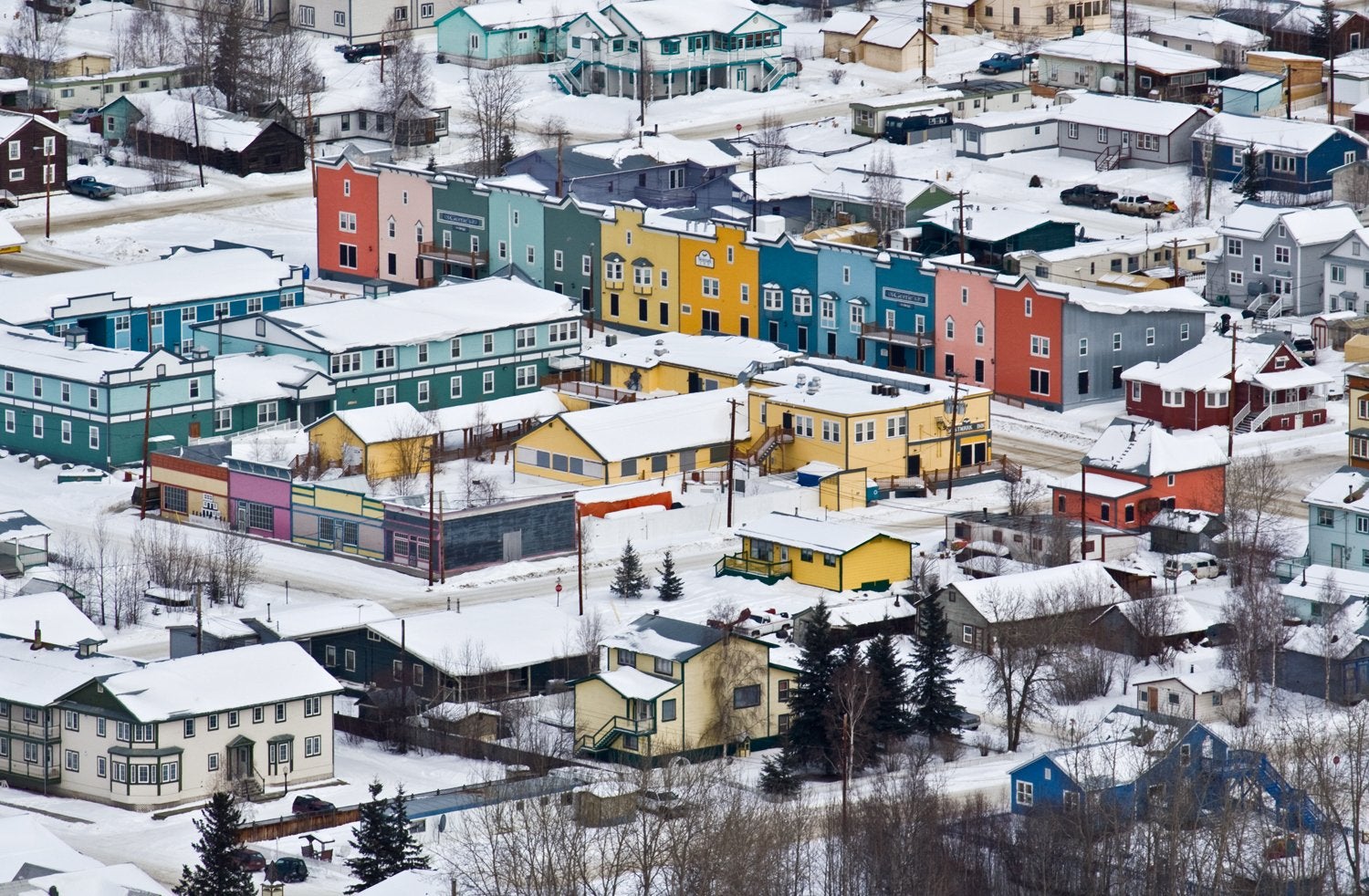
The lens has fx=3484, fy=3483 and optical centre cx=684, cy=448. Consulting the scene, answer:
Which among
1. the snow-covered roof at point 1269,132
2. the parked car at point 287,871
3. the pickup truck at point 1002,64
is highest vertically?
the pickup truck at point 1002,64

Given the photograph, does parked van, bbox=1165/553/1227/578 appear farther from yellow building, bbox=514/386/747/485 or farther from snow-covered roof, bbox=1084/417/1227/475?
yellow building, bbox=514/386/747/485

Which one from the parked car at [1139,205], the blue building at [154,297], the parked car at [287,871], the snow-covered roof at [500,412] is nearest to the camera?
the parked car at [287,871]

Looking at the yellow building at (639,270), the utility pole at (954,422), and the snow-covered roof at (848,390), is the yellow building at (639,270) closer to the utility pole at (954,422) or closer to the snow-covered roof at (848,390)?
the snow-covered roof at (848,390)

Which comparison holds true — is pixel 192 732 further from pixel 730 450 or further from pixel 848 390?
pixel 848 390

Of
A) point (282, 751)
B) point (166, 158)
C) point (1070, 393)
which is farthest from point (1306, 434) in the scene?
point (166, 158)

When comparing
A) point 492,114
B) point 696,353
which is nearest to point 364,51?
point 492,114

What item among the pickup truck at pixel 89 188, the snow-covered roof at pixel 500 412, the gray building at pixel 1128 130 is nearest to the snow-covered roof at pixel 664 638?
the snow-covered roof at pixel 500 412
